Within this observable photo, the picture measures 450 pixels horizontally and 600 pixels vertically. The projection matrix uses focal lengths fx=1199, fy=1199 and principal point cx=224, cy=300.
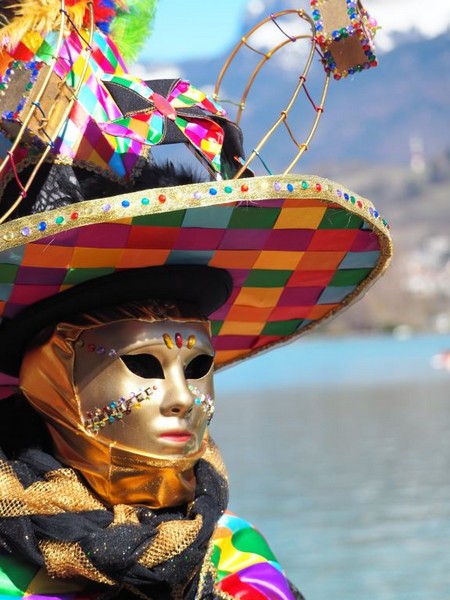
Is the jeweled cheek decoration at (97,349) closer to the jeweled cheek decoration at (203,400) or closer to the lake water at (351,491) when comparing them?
the jeweled cheek decoration at (203,400)

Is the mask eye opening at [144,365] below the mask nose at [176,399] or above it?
above

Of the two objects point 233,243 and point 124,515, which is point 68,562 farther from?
point 233,243

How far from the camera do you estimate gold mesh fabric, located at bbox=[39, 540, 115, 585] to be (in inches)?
91.0

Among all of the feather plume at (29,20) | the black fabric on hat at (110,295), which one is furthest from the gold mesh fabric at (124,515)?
the feather plume at (29,20)

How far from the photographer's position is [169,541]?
236 cm

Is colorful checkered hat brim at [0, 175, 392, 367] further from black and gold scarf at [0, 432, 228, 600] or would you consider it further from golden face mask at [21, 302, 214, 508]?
black and gold scarf at [0, 432, 228, 600]

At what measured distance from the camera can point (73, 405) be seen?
2461mm

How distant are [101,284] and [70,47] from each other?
513mm

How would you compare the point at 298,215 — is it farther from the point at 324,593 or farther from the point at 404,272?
the point at 404,272

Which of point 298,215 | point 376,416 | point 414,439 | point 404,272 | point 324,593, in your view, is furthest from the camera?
point 404,272

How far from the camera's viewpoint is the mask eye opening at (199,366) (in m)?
2.54

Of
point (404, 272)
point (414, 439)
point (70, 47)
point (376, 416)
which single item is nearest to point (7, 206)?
point (70, 47)

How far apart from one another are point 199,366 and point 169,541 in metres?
0.39

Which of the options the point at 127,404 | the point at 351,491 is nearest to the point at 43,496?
the point at 127,404
